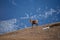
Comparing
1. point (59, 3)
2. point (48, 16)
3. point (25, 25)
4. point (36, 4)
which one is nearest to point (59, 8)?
point (59, 3)

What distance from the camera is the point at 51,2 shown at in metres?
3.12

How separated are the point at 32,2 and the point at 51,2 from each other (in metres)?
0.51

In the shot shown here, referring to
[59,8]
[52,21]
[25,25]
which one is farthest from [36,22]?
[59,8]

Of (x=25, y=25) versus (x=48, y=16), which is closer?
(x=25, y=25)

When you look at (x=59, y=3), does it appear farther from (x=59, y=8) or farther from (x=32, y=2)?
(x=32, y=2)

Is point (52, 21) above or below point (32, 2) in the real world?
below

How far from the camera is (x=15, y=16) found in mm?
2830

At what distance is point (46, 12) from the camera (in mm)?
3102

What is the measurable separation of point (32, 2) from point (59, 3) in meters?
0.73

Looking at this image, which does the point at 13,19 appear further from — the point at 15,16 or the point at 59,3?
the point at 59,3

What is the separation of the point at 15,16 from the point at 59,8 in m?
1.18

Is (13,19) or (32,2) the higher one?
(32,2)

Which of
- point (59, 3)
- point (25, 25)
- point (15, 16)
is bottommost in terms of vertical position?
point (25, 25)

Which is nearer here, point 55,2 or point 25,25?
point 25,25
